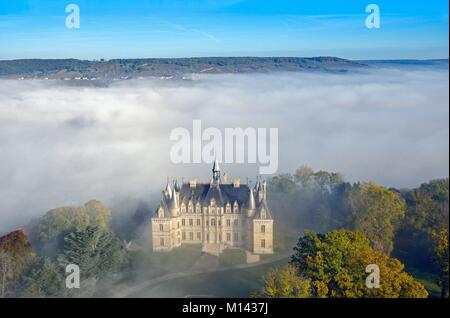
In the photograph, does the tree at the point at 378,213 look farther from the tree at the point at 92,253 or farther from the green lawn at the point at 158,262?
the tree at the point at 92,253

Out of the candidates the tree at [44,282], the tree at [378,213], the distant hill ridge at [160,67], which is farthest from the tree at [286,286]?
the distant hill ridge at [160,67]

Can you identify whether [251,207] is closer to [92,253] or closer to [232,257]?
[232,257]

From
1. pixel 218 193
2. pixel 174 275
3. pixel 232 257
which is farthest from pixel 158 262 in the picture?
pixel 218 193

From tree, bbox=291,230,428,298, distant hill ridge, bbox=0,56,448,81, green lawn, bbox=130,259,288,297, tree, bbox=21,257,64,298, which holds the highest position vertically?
distant hill ridge, bbox=0,56,448,81

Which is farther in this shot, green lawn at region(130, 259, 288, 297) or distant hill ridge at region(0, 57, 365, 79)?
distant hill ridge at region(0, 57, 365, 79)

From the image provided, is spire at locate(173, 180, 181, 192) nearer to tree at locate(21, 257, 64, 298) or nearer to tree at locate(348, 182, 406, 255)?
tree at locate(21, 257, 64, 298)

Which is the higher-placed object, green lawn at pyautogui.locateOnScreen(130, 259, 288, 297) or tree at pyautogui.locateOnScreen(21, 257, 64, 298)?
tree at pyautogui.locateOnScreen(21, 257, 64, 298)

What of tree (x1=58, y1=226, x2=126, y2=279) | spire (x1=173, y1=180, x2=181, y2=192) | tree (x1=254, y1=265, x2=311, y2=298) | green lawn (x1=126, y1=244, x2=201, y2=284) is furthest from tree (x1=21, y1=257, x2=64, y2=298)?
spire (x1=173, y1=180, x2=181, y2=192)
